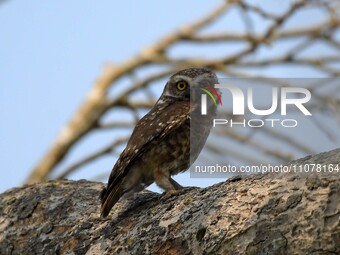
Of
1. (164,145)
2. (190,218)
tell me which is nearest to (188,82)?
(164,145)

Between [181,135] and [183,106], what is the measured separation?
9.0 inches

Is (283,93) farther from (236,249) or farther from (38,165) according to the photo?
(38,165)

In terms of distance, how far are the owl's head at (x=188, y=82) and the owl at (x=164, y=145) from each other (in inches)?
2.5

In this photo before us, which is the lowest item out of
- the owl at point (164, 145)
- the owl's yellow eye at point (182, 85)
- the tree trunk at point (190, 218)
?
the tree trunk at point (190, 218)

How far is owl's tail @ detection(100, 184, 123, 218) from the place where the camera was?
14.1ft

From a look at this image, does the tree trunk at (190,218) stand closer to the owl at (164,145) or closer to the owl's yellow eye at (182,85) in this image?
the owl at (164,145)

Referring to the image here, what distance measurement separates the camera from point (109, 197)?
432 centimetres

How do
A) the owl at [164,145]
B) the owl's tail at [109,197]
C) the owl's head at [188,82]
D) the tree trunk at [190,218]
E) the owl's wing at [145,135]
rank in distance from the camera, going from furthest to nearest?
the owl's head at [188,82]
the owl at [164,145]
the owl's wing at [145,135]
the owl's tail at [109,197]
the tree trunk at [190,218]

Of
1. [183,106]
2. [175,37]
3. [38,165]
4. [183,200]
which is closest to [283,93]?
[183,106]

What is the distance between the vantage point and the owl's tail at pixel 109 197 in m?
4.29

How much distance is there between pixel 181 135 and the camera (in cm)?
506

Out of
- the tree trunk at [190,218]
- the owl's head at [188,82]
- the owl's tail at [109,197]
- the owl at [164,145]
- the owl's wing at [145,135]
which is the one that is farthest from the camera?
the owl's head at [188,82]

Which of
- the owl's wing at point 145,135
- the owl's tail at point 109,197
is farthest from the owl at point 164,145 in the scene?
the owl's tail at point 109,197

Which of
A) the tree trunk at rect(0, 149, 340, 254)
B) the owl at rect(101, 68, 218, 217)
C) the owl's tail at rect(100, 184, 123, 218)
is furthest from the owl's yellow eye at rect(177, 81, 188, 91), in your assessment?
the owl's tail at rect(100, 184, 123, 218)
